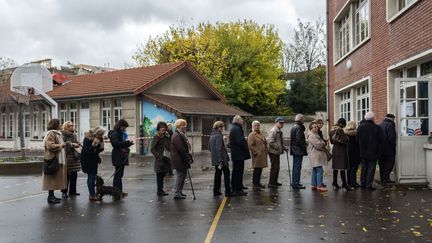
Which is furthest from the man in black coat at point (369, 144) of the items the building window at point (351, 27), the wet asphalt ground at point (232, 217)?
the building window at point (351, 27)

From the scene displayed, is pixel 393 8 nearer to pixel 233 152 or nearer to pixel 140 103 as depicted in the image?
pixel 233 152

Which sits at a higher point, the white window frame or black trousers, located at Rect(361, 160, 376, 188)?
the white window frame

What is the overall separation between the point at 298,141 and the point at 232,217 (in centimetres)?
365

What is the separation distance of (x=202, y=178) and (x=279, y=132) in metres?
3.12

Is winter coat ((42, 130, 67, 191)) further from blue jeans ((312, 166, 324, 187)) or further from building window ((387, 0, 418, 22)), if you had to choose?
building window ((387, 0, 418, 22))

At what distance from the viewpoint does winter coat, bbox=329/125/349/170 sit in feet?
35.0

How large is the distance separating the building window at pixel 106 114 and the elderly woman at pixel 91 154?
16.8m

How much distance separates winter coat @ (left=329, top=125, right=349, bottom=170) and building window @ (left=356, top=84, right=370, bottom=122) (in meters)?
5.94

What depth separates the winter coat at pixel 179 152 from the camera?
979 cm

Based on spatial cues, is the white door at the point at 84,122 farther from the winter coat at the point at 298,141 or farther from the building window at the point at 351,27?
the winter coat at the point at 298,141

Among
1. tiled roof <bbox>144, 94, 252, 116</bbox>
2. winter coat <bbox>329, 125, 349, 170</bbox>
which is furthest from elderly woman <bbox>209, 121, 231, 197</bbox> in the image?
tiled roof <bbox>144, 94, 252, 116</bbox>

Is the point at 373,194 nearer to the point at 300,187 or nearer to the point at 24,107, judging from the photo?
the point at 300,187

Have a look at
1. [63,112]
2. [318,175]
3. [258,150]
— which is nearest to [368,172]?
[318,175]

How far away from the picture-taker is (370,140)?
34.5ft
